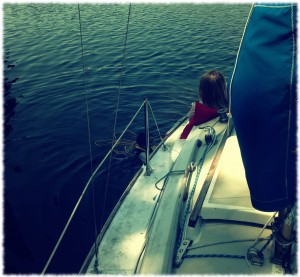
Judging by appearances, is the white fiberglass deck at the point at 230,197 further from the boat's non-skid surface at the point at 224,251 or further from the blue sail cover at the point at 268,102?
the blue sail cover at the point at 268,102

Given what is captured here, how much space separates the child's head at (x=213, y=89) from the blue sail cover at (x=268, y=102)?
2583 mm

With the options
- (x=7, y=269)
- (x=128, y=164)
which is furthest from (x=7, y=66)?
(x=7, y=269)

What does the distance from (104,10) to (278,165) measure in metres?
16.7

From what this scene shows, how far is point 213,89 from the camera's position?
14.7 feet

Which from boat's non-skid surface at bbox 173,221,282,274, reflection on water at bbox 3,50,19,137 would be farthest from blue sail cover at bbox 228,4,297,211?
reflection on water at bbox 3,50,19,137

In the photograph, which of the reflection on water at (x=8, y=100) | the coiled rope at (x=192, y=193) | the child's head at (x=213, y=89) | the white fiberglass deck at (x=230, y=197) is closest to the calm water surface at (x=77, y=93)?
the reflection on water at (x=8, y=100)

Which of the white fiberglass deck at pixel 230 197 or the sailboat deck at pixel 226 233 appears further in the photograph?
the white fiberglass deck at pixel 230 197

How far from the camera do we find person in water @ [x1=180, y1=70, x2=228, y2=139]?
14.4 feet

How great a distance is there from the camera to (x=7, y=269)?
14.7 ft

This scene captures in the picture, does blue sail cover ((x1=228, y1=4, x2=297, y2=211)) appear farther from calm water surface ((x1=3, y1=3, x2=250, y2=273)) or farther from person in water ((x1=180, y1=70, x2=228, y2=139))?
person in water ((x1=180, y1=70, x2=228, y2=139))

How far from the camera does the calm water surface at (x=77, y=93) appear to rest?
513 cm

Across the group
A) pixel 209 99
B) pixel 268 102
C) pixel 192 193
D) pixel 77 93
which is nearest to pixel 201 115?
pixel 209 99

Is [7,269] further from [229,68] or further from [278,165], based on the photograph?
[229,68]

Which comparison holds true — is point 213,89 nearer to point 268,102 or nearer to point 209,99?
point 209,99
